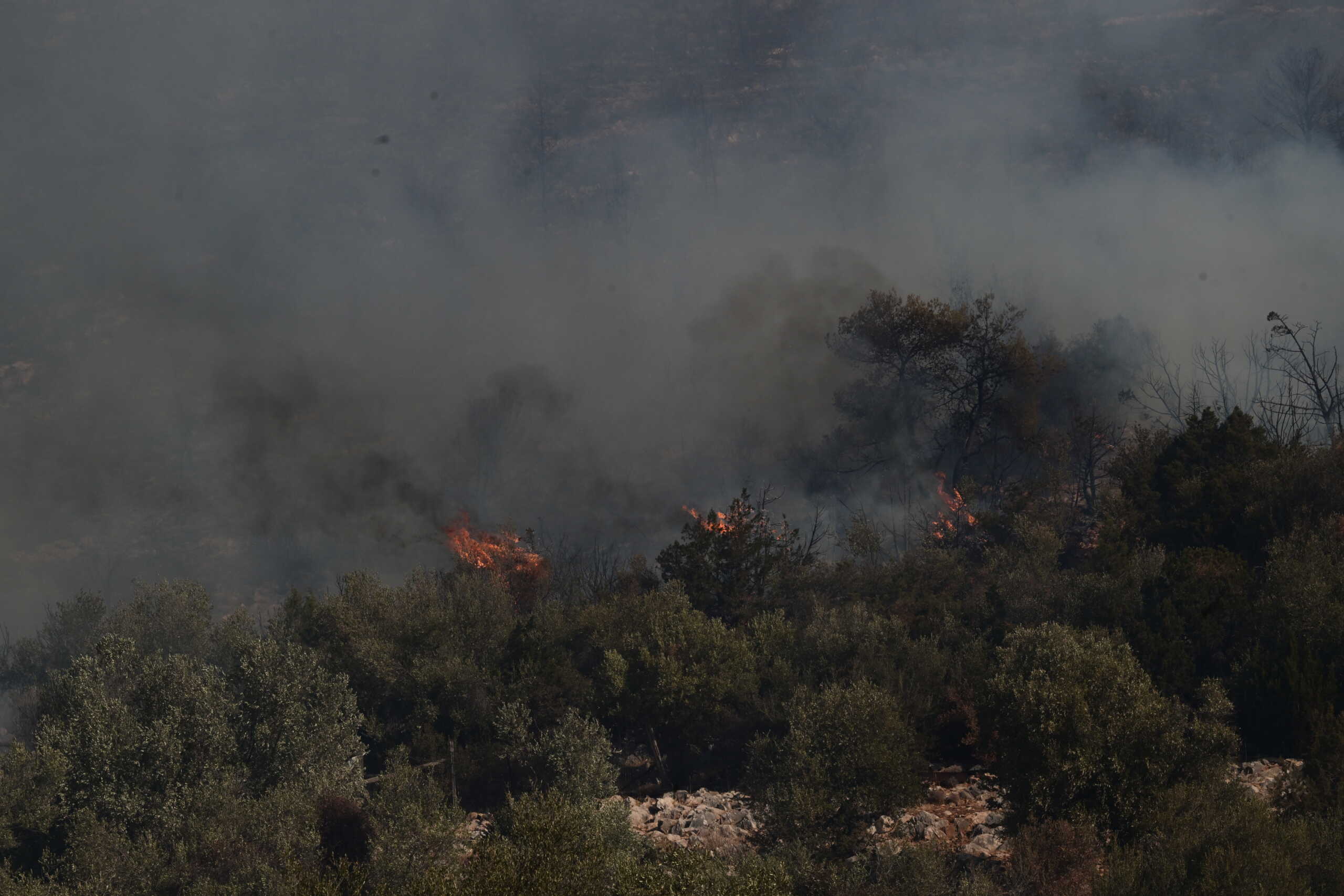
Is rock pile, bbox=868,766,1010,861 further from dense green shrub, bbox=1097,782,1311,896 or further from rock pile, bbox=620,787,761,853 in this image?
dense green shrub, bbox=1097,782,1311,896

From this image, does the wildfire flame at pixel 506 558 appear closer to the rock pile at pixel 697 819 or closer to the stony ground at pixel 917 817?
the rock pile at pixel 697 819

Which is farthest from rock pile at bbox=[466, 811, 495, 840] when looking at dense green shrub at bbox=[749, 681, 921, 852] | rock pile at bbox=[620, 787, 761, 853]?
dense green shrub at bbox=[749, 681, 921, 852]

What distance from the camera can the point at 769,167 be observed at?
148 m

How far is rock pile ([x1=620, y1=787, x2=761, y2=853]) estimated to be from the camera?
3033 cm

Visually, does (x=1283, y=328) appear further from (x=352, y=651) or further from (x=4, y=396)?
(x=4, y=396)

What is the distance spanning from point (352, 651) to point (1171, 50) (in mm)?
140529

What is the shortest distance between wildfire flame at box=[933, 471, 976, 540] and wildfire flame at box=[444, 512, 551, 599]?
97.1 feet

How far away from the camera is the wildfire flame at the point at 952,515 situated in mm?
72812

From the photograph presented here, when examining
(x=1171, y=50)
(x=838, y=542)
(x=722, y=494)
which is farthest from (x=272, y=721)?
(x=1171, y=50)

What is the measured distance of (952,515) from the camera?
254ft

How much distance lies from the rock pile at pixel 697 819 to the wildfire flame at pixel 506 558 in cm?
4145

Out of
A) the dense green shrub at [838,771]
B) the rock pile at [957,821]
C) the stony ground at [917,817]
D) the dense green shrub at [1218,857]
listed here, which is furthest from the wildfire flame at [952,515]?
the dense green shrub at [1218,857]

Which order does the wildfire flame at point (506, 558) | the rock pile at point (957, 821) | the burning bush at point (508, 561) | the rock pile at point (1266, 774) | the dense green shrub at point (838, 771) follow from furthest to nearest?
1. the wildfire flame at point (506, 558)
2. the burning bush at point (508, 561)
3. the dense green shrub at point (838, 771)
4. the rock pile at point (957, 821)
5. the rock pile at point (1266, 774)

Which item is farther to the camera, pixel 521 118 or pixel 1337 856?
pixel 521 118
